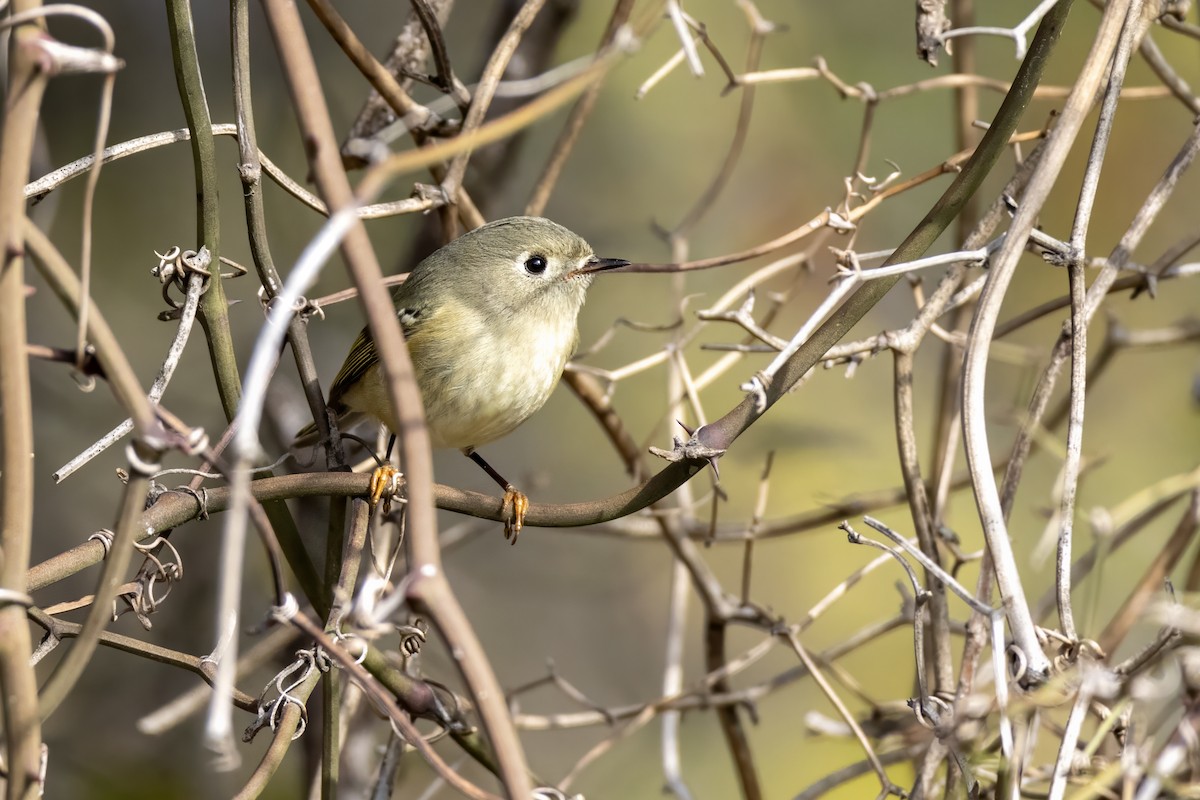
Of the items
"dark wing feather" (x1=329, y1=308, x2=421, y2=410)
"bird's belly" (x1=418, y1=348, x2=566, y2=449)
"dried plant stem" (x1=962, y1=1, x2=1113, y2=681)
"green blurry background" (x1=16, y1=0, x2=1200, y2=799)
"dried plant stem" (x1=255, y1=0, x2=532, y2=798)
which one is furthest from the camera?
"green blurry background" (x1=16, y1=0, x2=1200, y2=799)

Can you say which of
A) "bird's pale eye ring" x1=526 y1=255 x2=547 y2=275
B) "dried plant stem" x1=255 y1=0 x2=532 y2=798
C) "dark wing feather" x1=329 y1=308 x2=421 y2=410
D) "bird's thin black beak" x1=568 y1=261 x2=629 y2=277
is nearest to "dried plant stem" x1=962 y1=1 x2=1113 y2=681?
"dried plant stem" x1=255 y1=0 x2=532 y2=798

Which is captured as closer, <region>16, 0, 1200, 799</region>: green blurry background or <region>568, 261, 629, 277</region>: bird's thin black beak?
<region>568, 261, 629, 277</region>: bird's thin black beak

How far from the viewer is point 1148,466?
145 inches

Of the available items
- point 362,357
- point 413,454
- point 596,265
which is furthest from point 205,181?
point 596,265

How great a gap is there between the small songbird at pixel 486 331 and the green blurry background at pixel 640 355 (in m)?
0.50

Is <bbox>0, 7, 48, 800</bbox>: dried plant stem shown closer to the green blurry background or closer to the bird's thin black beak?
the bird's thin black beak

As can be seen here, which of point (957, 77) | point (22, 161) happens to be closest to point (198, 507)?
point (22, 161)

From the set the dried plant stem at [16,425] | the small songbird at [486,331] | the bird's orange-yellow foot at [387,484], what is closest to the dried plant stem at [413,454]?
the dried plant stem at [16,425]

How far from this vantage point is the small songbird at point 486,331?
2.38m

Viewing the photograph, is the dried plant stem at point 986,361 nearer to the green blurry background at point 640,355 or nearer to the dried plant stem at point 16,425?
the dried plant stem at point 16,425

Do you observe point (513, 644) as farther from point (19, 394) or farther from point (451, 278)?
point (19, 394)

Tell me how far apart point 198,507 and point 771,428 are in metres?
2.26

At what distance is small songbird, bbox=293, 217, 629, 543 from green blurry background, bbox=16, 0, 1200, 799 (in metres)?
0.50

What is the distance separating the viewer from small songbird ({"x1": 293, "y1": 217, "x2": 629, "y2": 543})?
2381 millimetres
